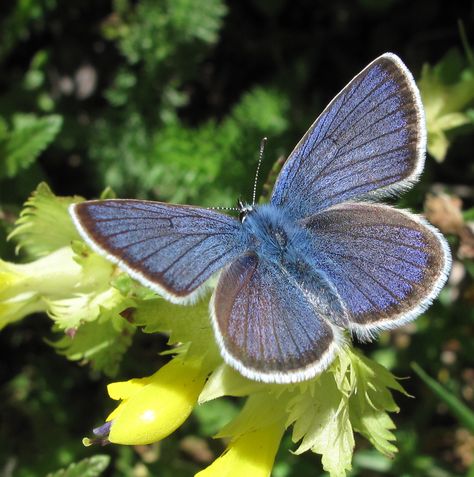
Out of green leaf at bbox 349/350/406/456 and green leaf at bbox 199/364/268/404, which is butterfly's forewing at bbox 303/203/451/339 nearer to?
green leaf at bbox 349/350/406/456

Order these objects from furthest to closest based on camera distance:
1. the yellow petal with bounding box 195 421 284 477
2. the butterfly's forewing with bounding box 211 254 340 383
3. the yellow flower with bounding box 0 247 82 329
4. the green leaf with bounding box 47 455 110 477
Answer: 1. the green leaf with bounding box 47 455 110 477
2. the yellow flower with bounding box 0 247 82 329
3. the yellow petal with bounding box 195 421 284 477
4. the butterfly's forewing with bounding box 211 254 340 383

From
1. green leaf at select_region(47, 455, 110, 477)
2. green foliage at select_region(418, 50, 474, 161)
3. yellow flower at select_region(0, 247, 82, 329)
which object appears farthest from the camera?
green foliage at select_region(418, 50, 474, 161)

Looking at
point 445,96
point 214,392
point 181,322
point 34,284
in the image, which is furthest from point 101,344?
point 445,96

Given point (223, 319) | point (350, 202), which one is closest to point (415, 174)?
point (350, 202)

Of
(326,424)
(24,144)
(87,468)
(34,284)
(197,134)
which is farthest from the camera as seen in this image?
(197,134)

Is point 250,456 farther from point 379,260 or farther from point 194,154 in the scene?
point 194,154

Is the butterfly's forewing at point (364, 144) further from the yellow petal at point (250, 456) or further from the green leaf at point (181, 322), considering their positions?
the yellow petal at point (250, 456)

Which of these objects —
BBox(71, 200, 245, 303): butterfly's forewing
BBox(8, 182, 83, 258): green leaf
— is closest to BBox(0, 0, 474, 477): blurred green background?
BBox(8, 182, 83, 258): green leaf

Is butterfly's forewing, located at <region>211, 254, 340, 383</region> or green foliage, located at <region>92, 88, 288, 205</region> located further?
green foliage, located at <region>92, 88, 288, 205</region>
